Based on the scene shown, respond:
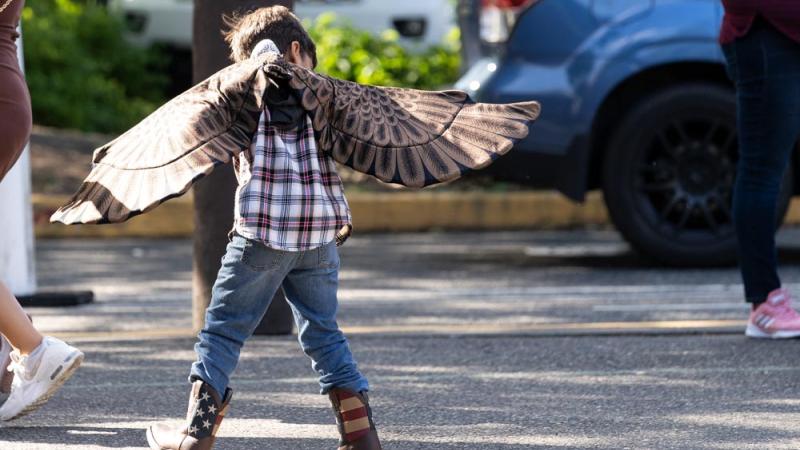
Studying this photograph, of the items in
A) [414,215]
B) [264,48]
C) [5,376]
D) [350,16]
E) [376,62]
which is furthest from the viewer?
[350,16]

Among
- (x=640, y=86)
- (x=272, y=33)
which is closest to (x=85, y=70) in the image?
(x=640, y=86)

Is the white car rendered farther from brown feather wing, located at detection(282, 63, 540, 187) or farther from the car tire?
brown feather wing, located at detection(282, 63, 540, 187)

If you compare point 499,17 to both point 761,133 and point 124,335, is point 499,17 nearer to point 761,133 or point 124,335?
point 761,133

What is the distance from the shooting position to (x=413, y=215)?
9562mm

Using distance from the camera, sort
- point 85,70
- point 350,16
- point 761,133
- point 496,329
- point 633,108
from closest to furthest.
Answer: point 761,133
point 496,329
point 633,108
point 85,70
point 350,16

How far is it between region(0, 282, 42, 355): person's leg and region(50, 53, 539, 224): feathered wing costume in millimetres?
594

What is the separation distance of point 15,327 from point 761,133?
2.59 m

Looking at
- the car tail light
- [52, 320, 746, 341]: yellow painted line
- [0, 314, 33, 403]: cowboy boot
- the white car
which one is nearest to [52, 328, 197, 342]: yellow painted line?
[52, 320, 746, 341]: yellow painted line

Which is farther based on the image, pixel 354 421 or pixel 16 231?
pixel 16 231

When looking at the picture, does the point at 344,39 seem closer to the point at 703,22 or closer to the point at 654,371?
the point at 703,22

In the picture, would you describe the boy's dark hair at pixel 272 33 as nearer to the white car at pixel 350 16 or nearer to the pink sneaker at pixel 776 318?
the pink sneaker at pixel 776 318

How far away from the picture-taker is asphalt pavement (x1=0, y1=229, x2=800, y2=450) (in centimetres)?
409

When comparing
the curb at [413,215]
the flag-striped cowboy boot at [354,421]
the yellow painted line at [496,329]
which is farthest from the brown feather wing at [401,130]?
the curb at [413,215]

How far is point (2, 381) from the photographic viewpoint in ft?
14.2
